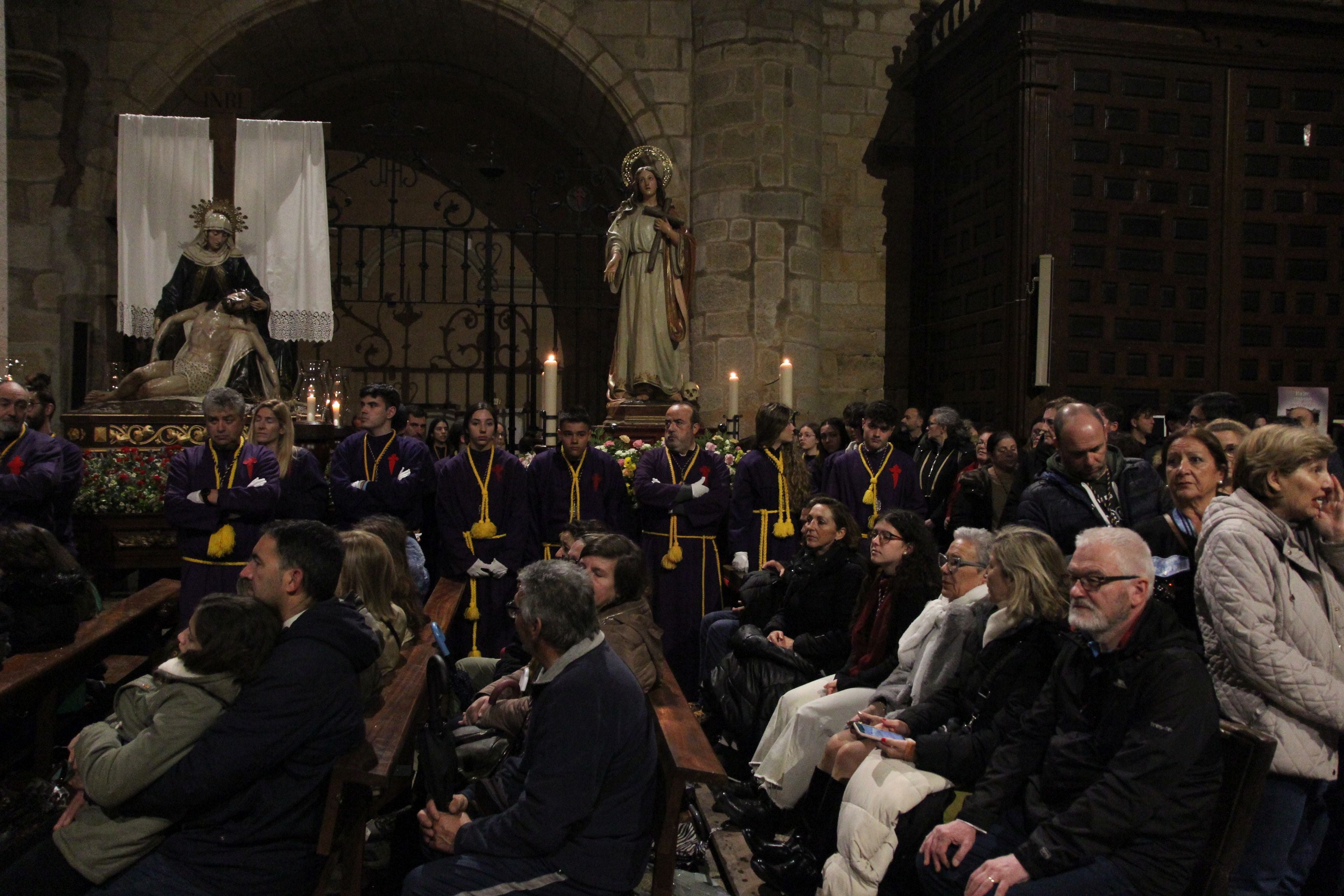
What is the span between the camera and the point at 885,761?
3264 millimetres

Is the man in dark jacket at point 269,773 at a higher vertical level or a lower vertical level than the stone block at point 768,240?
lower

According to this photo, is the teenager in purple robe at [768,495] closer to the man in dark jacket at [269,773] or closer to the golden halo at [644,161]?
the golden halo at [644,161]

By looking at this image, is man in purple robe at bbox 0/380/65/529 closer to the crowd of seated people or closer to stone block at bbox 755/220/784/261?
the crowd of seated people

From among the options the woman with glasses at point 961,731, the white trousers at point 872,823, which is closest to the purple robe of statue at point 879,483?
the woman with glasses at point 961,731

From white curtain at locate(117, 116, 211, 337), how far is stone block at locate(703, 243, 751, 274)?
180 inches

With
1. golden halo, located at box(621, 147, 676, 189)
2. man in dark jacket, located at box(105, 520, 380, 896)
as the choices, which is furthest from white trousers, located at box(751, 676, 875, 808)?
golden halo, located at box(621, 147, 676, 189)

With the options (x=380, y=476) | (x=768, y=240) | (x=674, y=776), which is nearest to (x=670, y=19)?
(x=768, y=240)

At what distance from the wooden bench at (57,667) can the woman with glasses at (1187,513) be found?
3.78m

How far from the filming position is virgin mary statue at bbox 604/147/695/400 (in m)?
8.39

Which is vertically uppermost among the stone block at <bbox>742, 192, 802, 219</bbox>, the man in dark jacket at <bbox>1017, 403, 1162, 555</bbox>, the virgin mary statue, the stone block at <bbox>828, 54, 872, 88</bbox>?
the stone block at <bbox>828, 54, 872, 88</bbox>

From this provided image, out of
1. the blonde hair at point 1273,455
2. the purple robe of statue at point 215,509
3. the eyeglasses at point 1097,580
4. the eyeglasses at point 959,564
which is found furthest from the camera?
the purple robe of statue at point 215,509

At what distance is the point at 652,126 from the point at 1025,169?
13.0 ft

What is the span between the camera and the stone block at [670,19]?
1072 centimetres

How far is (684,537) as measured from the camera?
6.34 metres
